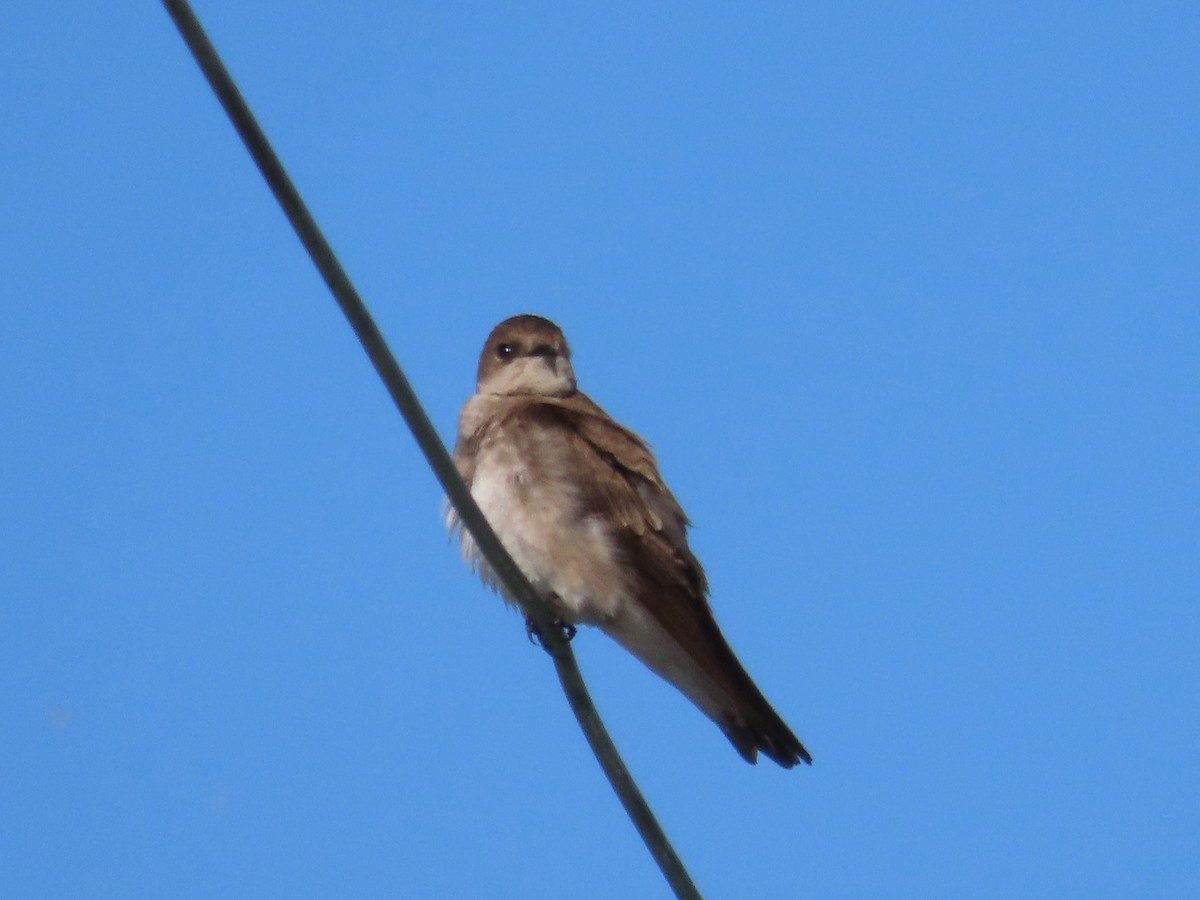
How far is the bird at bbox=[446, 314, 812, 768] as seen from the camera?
6434 millimetres

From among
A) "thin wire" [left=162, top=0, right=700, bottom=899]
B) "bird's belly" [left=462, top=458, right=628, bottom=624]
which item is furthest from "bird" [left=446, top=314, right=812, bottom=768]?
"thin wire" [left=162, top=0, right=700, bottom=899]

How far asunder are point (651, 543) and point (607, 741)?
229 cm

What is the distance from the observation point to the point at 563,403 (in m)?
7.59

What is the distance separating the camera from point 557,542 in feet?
22.2

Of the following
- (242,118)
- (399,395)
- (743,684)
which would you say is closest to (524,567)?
(743,684)

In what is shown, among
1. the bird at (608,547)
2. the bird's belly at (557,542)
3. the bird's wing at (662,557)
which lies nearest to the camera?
the bird's wing at (662,557)

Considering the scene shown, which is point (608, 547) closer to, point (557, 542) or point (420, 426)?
point (557, 542)

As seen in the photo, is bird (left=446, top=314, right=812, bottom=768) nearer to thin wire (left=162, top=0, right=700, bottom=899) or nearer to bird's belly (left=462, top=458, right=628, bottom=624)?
bird's belly (left=462, top=458, right=628, bottom=624)

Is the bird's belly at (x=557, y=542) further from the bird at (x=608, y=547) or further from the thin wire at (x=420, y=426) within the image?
the thin wire at (x=420, y=426)

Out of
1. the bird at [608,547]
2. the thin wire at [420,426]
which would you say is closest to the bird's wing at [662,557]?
the bird at [608,547]

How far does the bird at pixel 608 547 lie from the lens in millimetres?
6434

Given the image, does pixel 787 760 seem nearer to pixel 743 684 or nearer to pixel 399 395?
pixel 743 684

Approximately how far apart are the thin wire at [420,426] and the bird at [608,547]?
4.75ft

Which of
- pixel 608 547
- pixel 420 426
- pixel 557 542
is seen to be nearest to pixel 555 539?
pixel 557 542
